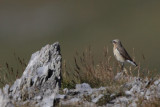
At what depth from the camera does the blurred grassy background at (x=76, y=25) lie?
3036 inches

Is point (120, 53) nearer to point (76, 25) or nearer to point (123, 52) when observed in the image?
point (123, 52)

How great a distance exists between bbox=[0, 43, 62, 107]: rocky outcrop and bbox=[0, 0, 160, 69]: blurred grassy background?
4880cm

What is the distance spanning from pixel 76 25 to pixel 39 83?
256 feet

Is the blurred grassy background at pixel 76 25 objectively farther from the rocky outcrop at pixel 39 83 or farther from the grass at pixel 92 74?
the rocky outcrop at pixel 39 83

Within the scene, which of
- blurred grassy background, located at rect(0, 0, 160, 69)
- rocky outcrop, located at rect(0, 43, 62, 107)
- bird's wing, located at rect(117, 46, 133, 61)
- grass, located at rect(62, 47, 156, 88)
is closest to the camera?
rocky outcrop, located at rect(0, 43, 62, 107)

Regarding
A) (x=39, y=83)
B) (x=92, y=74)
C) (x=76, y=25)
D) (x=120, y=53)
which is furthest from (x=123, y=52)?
(x=76, y=25)

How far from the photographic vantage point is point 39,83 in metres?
16.6

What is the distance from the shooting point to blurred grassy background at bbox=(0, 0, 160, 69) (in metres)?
77.1

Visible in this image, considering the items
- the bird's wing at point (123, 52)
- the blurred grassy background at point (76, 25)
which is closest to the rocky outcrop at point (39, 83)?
the bird's wing at point (123, 52)

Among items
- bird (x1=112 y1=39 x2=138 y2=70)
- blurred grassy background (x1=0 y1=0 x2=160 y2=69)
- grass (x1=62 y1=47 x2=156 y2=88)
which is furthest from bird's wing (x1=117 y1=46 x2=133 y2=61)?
Result: blurred grassy background (x1=0 y1=0 x2=160 y2=69)

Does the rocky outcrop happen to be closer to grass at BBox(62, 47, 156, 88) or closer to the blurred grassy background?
grass at BBox(62, 47, 156, 88)

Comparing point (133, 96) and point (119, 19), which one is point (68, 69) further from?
point (119, 19)

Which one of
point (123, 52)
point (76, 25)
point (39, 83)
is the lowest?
point (39, 83)

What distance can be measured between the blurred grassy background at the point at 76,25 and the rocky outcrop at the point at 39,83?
48801 millimetres
